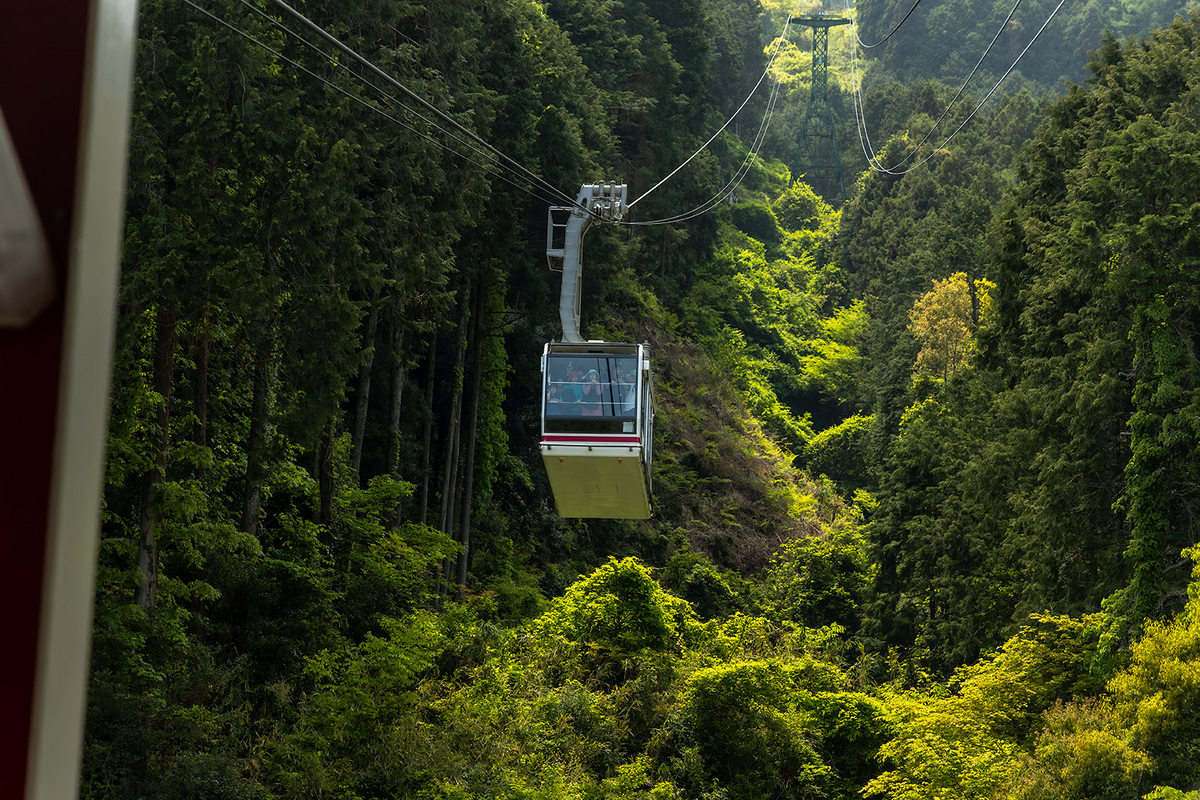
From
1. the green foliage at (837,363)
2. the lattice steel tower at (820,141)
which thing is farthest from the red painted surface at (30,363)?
the lattice steel tower at (820,141)

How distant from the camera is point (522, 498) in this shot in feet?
120

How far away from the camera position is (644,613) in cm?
2606

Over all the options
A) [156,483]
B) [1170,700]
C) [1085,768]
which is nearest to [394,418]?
[156,483]

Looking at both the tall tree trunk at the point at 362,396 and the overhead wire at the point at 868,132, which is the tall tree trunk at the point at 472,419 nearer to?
the tall tree trunk at the point at 362,396

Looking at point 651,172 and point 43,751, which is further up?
point 651,172

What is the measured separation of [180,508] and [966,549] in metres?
22.9

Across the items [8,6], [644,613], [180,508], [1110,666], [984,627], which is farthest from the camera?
[984,627]

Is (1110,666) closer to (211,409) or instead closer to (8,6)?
(211,409)

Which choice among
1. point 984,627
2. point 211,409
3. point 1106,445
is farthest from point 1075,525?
point 211,409

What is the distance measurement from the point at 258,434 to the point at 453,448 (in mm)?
11720

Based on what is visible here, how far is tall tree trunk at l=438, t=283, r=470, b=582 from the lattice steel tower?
60397 mm

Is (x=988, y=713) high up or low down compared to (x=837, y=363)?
down

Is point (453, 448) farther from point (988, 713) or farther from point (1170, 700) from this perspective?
point (1170, 700)

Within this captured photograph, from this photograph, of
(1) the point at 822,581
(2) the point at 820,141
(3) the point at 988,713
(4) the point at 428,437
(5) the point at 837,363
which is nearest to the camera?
(3) the point at 988,713
